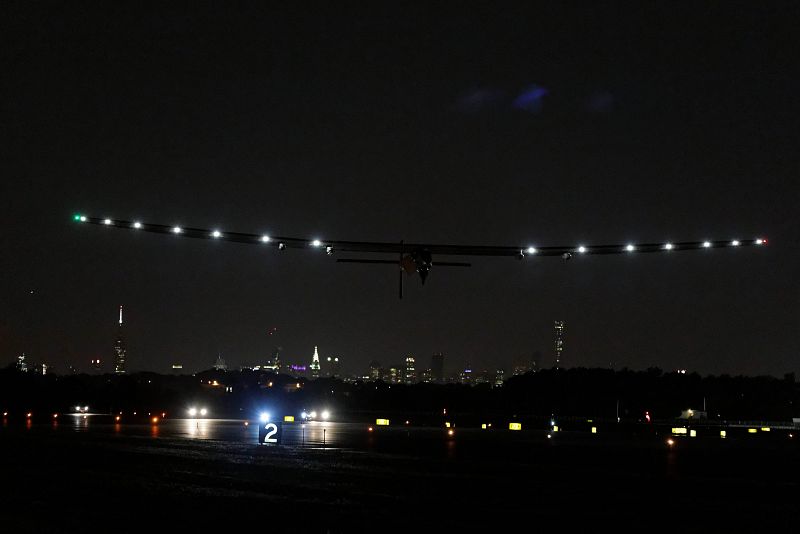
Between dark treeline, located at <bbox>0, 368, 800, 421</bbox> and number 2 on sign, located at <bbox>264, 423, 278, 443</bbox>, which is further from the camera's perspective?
dark treeline, located at <bbox>0, 368, 800, 421</bbox>

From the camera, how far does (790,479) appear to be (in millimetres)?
36125

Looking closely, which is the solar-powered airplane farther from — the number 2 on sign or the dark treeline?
the dark treeline

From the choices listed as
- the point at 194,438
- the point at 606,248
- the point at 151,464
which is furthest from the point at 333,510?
the point at 194,438

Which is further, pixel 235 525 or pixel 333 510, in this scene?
pixel 333 510

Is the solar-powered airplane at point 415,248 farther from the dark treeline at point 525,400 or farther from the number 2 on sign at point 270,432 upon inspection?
the dark treeline at point 525,400

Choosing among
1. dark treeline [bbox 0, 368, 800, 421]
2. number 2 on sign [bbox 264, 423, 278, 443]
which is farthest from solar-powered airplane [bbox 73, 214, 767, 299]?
dark treeline [bbox 0, 368, 800, 421]

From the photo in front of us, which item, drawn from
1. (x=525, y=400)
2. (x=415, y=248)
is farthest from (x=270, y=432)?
(x=525, y=400)

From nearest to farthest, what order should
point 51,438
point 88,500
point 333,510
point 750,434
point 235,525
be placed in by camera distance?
point 235,525
point 333,510
point 88,500
point 51,438
point 750,434

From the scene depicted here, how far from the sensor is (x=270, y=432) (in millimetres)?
49156

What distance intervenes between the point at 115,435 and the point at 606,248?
3005 centimetres

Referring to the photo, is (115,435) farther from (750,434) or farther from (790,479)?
(750,434)

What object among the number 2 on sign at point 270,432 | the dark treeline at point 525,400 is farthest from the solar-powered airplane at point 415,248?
the dark treeline at point 525,400

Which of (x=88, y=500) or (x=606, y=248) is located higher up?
(x=606, y=248)

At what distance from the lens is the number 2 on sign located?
160ft
